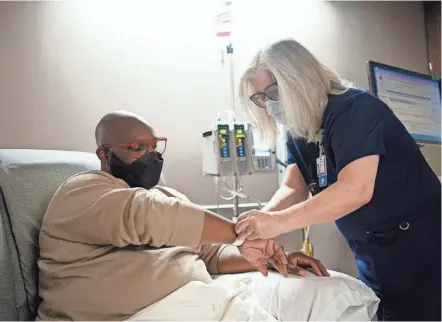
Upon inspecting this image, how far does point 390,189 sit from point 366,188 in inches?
5.2

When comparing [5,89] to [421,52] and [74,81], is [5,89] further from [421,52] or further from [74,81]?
[421,52]

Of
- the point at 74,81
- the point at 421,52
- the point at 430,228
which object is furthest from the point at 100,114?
the point at 421,52

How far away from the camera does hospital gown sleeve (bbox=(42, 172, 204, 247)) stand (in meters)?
1.09

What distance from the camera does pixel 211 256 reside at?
4.97ft

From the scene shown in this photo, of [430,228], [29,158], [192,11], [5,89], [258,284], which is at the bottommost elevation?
[258,284]

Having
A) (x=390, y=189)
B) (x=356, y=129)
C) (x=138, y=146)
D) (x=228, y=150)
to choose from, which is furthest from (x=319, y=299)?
(x=228, y=150)

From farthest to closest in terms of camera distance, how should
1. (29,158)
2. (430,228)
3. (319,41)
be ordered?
1. (319,41)
2. (29,158)
3. (430,228)

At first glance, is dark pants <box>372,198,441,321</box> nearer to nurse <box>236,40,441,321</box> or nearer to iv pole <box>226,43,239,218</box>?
nurse <box>236,40,441,321</box>

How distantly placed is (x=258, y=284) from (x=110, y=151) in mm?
674

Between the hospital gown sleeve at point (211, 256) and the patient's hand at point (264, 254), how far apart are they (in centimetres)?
17

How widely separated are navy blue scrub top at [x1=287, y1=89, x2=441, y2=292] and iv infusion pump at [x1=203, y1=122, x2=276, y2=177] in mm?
879

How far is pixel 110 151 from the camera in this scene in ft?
4.42

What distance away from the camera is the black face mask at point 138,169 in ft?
4.36

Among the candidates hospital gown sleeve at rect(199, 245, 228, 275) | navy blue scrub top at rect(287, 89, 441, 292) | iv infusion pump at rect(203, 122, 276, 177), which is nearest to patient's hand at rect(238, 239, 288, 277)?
hospital gown sleeve at rect(199, 245, 228, 275)
